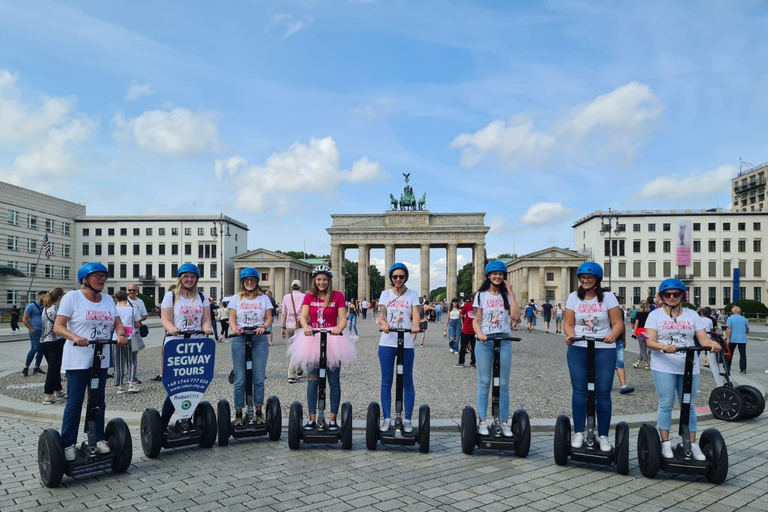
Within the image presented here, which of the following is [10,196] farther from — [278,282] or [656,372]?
[656,372]

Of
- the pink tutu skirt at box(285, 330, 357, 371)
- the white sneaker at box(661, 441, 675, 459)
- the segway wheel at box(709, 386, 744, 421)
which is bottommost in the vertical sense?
the segway wheel at box(709, 386, 744, 421)

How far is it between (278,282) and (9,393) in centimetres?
8439

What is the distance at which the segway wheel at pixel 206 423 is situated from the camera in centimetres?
683

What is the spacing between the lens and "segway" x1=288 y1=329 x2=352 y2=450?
668cm

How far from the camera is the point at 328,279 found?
6.96 meters

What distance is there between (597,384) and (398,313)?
2.30 metres

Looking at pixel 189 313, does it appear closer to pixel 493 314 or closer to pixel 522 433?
pixel 493 314

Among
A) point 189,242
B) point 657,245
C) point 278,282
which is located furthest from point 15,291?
point 657,245

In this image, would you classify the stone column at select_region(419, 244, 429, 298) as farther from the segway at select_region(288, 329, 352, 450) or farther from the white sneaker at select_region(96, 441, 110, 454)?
the white sneaker at select_region(96, 441, 110, 454)

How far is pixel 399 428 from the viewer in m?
6.70

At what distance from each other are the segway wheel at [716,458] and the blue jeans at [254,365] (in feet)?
16.2

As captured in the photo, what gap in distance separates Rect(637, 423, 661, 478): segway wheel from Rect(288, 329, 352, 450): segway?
3.14 metres

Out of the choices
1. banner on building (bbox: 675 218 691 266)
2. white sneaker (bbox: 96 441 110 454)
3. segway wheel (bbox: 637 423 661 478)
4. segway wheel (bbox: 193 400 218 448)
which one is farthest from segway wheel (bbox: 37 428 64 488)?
banner on building (bbox: 675 218 691 266)

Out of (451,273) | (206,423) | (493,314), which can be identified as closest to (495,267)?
(493,314)
